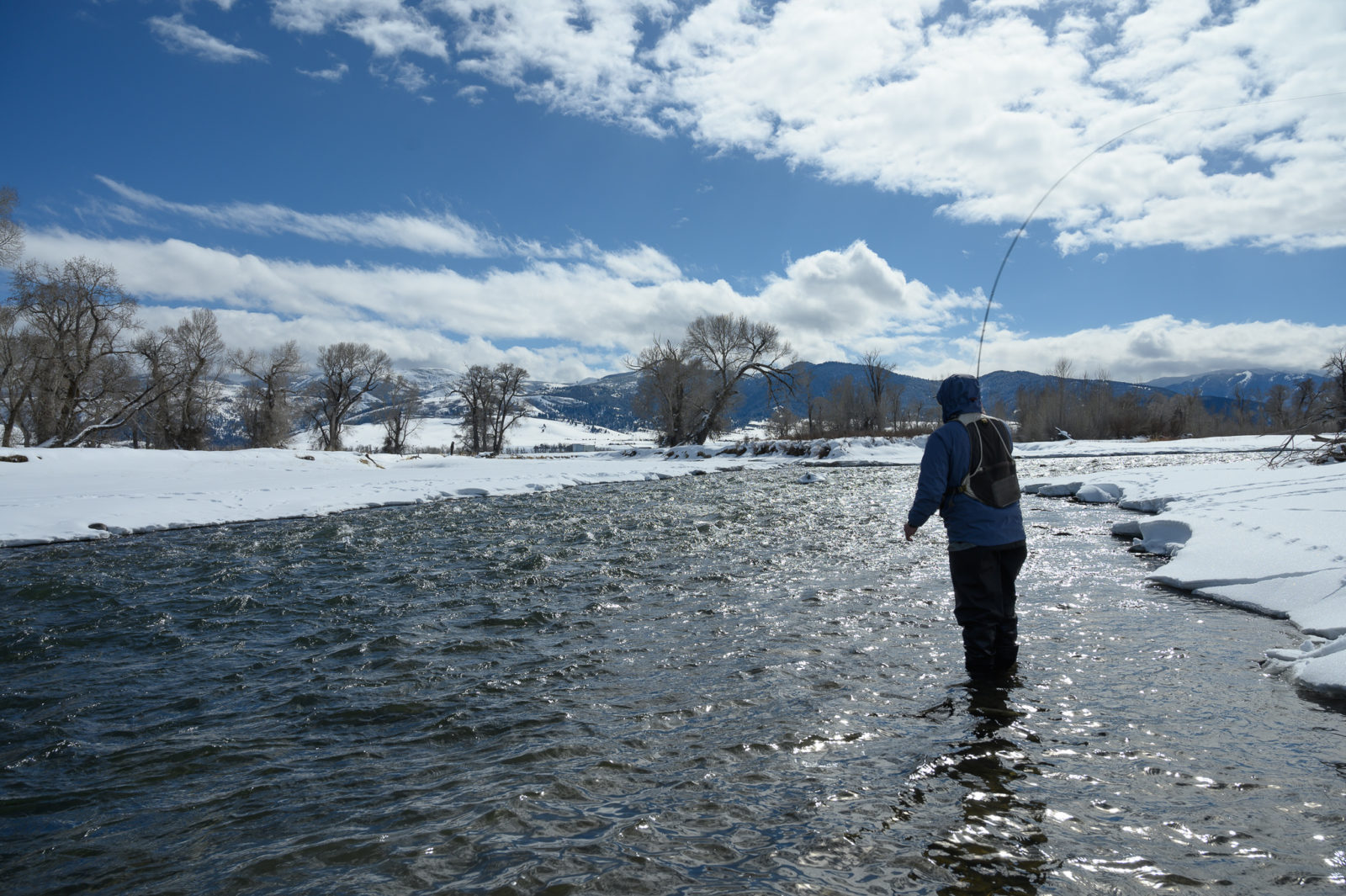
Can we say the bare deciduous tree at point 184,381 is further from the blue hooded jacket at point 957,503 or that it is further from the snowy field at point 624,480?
the blue hooded jacket at point 957,503

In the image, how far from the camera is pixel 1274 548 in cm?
728

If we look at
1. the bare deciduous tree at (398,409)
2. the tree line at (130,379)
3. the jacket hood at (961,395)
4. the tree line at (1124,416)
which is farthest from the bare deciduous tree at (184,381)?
the tree line at (1124,416)

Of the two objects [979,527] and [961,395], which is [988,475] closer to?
[979,527]

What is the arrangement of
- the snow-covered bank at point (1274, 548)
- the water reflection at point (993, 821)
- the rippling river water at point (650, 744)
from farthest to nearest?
the snow-covered bank at point (1274, 548) → the rippling river water at point (650, 744) → the water reflection at point (993, 821)

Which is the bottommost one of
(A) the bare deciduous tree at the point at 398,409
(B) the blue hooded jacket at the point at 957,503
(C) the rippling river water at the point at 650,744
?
(C) the rippling river water at the point at 650,744

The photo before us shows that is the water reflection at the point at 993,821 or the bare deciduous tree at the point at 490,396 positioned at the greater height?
the bare deciduous tree at the point at 490,396

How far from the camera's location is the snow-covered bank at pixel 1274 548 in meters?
5.05

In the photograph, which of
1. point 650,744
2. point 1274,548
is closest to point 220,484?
point 650,744

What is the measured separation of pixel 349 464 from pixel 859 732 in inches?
1155

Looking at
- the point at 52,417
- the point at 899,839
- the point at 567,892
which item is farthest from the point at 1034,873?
the point at 52,417

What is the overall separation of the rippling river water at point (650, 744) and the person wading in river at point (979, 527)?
0.37 m

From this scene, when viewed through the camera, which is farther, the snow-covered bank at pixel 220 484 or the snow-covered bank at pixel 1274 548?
the snow-covered bank at pixel 220 484

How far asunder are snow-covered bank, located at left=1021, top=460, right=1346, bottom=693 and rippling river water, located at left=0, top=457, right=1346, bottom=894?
11.3 inches

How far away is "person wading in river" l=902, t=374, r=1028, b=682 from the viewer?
4668 millimetres
